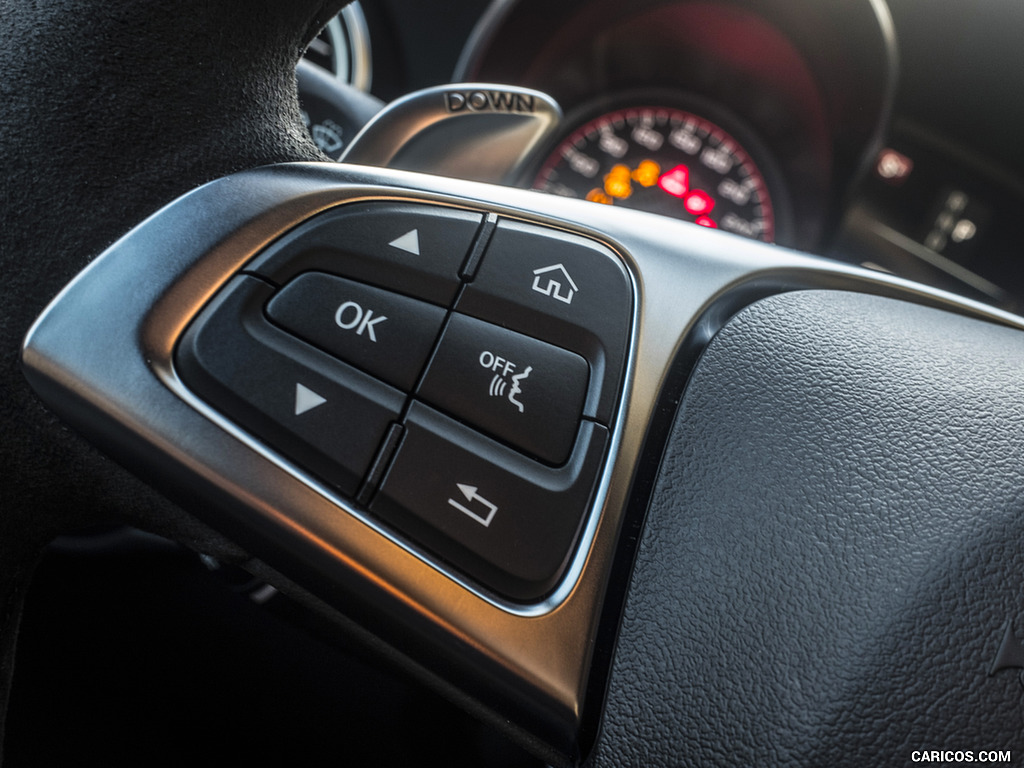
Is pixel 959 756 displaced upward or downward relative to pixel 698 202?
upward

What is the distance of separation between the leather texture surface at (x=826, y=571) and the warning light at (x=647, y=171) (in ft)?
5.53

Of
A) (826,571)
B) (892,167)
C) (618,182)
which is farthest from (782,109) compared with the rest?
(826,571)

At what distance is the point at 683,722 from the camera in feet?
1.36

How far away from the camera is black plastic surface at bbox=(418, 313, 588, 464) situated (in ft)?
1.53

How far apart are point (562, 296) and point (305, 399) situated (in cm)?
17

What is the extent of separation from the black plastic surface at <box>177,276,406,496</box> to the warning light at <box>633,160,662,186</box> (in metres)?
1.78

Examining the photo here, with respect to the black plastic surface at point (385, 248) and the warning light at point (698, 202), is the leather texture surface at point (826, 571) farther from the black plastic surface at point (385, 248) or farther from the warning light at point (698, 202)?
the warning light at point (698, 202)

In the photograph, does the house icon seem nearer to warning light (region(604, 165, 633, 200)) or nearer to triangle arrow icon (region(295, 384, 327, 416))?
triangle arrow icon (region(295, 384, 327, 416))

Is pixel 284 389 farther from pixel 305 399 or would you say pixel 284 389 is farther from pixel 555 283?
pixel 555 283

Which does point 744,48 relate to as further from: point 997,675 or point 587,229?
point 997,675

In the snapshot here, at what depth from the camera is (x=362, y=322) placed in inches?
18.7

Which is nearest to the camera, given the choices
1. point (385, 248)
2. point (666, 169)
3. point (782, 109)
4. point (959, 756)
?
point (959, 756)

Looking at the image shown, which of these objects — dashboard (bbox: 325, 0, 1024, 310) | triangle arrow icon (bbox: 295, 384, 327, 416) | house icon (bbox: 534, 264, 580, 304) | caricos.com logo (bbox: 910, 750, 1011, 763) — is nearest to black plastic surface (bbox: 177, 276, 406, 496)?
triangle arrow icon (bbox: 295, 384, 327, 416)

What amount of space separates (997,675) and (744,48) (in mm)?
1743
